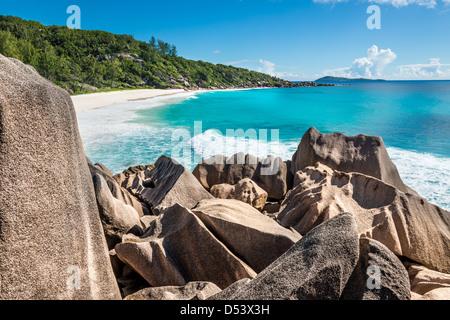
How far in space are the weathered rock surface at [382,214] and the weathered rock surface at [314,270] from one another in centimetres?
208

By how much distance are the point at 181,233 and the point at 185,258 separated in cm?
26

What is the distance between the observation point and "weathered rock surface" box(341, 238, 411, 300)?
5.41 feet

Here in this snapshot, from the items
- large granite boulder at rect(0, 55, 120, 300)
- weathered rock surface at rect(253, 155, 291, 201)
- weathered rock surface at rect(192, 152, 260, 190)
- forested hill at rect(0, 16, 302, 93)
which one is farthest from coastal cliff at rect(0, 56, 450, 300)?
forested hill at rect(0, 16, 302, 93)

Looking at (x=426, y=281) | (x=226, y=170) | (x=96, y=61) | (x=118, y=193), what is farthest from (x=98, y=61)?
(x=426, y=281)

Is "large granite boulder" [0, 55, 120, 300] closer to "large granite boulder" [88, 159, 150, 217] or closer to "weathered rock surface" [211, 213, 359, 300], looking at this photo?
"weathered rock surface" [211, 213, 359, 300]

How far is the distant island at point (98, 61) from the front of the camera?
131ft

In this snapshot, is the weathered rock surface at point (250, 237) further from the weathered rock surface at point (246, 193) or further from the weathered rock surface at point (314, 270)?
the weathered rock surface at point (246, 193)

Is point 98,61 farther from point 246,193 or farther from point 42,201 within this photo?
point 42,201

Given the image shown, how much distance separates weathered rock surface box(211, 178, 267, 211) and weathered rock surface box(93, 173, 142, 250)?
7.82ft

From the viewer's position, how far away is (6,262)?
153cm

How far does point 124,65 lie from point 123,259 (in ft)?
229

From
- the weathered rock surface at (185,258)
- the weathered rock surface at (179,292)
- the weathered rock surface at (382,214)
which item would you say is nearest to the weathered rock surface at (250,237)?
the weathered rock surface at (185,258)

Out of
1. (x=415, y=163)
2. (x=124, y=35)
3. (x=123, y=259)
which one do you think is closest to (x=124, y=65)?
(x=124, y=35)
